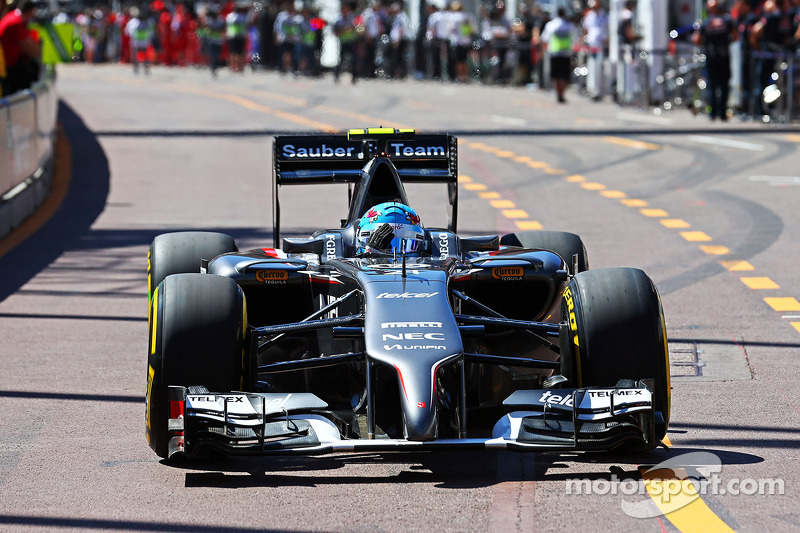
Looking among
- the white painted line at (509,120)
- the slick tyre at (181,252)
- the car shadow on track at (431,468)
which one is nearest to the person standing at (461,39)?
the white painted line at (509,120)

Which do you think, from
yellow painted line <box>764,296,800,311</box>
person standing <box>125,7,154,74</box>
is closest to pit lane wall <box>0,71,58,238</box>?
yellow painted line <box>764,296,800,311</box>

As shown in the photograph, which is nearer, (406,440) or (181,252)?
(406,440)

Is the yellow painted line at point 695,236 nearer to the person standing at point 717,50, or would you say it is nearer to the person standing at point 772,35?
the person standing at point 772,35

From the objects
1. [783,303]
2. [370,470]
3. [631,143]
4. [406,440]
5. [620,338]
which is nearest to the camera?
[406,440]

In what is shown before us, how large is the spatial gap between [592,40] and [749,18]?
22.4 ft

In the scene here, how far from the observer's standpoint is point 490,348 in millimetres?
7770

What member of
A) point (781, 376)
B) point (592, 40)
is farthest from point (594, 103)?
point (781, 376)

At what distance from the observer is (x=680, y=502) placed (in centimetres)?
612

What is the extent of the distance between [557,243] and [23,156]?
31.2 ft

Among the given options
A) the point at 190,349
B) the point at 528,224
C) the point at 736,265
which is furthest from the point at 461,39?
the point at 190,349

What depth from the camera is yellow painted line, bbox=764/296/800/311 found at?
10.9 m

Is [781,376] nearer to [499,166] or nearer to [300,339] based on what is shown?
[300,339]

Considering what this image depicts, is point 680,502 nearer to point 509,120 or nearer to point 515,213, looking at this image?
point 515,213

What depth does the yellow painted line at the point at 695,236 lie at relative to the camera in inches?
562
